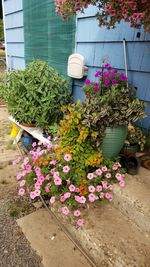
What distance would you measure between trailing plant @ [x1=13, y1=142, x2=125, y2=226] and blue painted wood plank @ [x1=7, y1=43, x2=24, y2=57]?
150 inches

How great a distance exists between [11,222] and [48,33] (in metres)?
3.03

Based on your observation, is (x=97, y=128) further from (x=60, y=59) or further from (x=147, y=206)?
(x=60, y=59)

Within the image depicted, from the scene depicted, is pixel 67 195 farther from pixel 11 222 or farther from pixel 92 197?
pixel 11 222

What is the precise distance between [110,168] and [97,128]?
38 cm

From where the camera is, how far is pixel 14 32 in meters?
5.36

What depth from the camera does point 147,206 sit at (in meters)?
1.62

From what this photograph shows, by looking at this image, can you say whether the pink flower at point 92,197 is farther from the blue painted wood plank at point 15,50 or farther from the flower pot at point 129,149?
the blue painted wood plank at point 15,50

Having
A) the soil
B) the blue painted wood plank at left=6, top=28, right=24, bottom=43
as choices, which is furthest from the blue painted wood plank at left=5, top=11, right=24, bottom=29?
the soil

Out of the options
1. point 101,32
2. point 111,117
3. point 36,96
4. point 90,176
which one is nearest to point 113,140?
point 111,117

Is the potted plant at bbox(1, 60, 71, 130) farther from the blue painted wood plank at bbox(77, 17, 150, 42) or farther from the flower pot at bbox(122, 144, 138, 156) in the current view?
the flower pot at bbox(122, 144, 138, 156)

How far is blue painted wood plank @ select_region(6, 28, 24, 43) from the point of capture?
4950 mm

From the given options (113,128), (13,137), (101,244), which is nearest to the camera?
(101,244)

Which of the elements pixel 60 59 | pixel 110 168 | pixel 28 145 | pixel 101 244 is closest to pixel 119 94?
pixel 110 168

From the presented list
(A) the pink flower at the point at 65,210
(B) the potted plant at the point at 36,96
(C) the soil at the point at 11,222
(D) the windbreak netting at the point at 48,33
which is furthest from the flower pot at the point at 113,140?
(D) the windbreak netting at the point at 48,33
